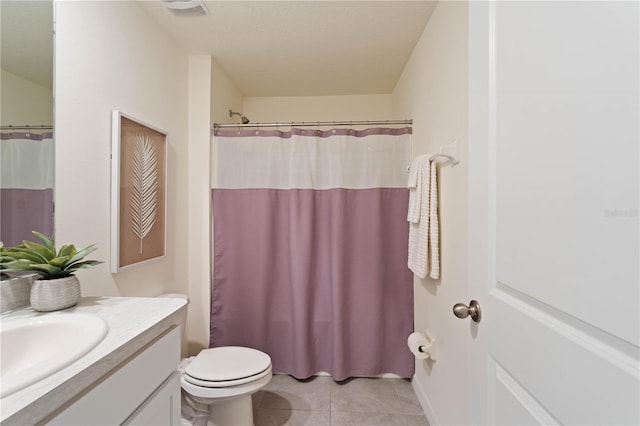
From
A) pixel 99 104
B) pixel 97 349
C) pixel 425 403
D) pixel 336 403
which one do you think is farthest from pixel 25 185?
pixel 425 403

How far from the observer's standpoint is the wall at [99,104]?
1046 mm

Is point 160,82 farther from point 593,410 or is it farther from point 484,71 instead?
point 593,410

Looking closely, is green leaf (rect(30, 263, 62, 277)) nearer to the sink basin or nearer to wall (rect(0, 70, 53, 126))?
the sink basin

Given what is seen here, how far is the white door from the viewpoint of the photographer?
1.22ft

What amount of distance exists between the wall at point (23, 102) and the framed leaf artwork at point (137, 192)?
275 millimetres

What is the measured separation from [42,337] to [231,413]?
998 mm

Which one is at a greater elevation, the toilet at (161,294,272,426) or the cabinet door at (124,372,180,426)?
the cabinet door at (124,372,180,426)

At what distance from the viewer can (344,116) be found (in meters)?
2.61

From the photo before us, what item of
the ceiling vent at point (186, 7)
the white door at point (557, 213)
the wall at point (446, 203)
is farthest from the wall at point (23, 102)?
the wall at point (446, 203)

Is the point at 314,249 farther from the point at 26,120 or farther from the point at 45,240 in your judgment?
the point at 26,120

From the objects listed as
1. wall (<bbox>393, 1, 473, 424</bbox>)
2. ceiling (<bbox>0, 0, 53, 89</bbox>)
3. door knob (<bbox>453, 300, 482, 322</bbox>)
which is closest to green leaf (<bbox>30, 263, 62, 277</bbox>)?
ceiling (<bbox>0, 0, 53, 89</bbox>)

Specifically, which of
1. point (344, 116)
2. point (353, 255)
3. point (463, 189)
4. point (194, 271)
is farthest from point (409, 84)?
point (194, 271)

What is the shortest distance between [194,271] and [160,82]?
4.18 feet

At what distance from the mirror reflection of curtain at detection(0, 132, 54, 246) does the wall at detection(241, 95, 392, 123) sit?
1894 millimetres
